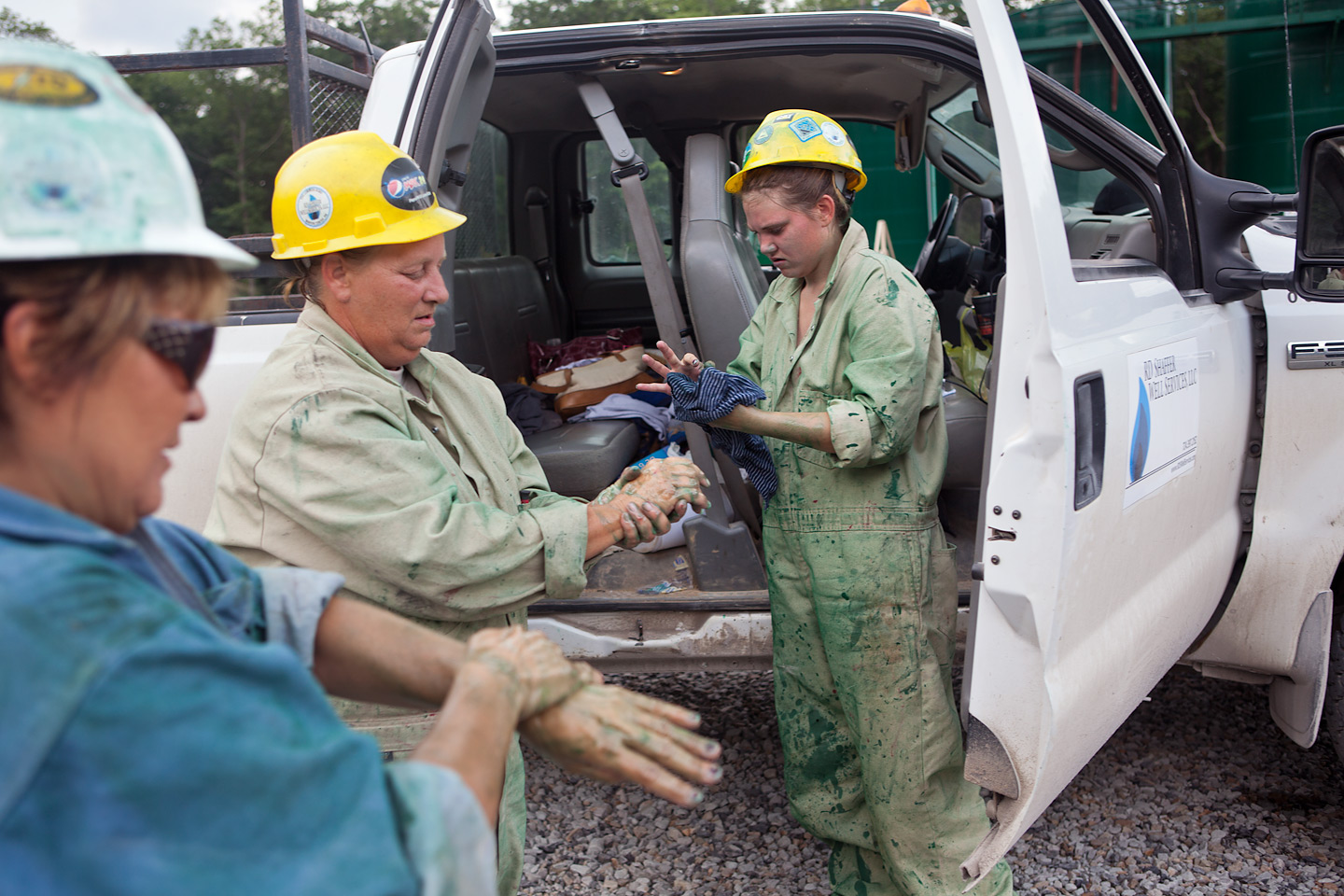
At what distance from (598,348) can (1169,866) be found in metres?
2.87

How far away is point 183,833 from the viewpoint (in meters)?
0.71

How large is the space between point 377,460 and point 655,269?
1546 millimetres

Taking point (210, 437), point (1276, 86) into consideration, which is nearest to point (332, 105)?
point (210, 437)

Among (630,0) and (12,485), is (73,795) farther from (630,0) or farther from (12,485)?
(630,0)

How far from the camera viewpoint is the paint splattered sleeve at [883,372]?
84.9 inches

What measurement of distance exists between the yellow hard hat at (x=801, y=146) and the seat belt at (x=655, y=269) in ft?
2.02

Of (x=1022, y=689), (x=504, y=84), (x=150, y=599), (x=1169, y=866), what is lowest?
(x=1169, y=866)

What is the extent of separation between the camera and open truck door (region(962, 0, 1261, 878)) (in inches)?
69.5

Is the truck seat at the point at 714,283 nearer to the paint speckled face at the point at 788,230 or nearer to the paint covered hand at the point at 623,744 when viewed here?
the paint speckled face at the point at 788,230

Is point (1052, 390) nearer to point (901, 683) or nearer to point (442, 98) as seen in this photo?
point (901, 683)

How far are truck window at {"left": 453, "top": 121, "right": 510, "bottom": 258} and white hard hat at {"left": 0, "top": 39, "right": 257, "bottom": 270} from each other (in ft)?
10.1

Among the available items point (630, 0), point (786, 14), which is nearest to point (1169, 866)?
point (786, 14)

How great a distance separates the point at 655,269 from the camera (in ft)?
9.80

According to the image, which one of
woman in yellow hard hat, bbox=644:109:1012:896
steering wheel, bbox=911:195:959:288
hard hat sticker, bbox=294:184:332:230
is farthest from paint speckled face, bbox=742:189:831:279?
steering wheel, bbox=911:195:959:288
